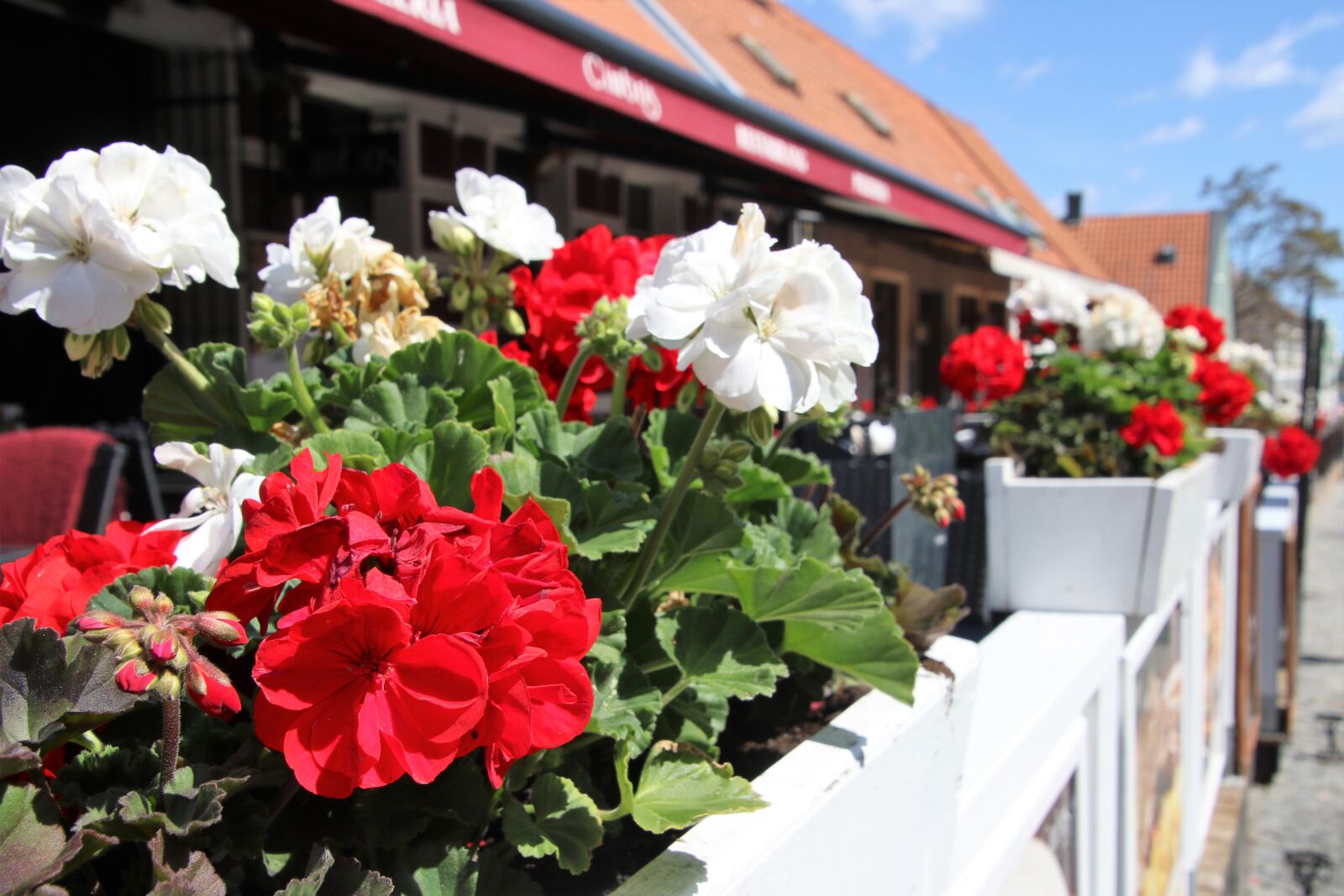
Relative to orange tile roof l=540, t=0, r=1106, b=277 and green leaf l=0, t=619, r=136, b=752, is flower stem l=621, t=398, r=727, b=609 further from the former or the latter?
orange tile roof l=540, t=0, r=1106, b=277

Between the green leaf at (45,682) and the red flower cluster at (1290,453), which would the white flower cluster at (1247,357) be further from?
the green leaf at (45,682)

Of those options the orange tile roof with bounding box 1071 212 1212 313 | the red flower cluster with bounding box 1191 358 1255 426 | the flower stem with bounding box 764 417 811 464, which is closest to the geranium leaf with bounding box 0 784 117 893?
the flower stem with bounding box 764 417 811 464

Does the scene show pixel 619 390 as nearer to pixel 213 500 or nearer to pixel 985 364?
pixel 213 500

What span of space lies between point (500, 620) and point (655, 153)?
5869 mm

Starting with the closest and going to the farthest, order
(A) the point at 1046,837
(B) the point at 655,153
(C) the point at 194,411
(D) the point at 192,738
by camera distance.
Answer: (D) the point at 192,738, (C) the point at 194,411, (A) the point at 1046,837, (B) the point at 655,153

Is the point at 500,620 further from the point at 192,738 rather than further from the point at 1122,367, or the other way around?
the point at 1122,367

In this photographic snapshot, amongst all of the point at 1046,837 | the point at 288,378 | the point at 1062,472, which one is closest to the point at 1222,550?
the point at 1062,472

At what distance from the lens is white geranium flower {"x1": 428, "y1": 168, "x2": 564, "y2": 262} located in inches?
34.5

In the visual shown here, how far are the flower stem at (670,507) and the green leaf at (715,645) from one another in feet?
0.11

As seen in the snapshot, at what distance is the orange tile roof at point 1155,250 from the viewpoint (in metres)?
A: 27.4

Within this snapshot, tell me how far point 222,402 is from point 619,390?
32 cm

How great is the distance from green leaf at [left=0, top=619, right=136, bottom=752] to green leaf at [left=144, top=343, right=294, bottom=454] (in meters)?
0.32

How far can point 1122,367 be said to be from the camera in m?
2.77

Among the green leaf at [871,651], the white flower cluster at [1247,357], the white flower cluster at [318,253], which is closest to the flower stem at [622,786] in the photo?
the green leaf at [871,651]
